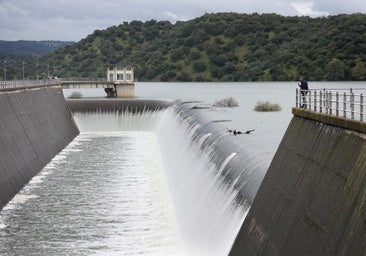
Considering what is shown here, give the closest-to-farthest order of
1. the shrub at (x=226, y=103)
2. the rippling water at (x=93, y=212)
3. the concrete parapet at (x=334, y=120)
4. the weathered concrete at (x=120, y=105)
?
the concrete parapet at (x=334, y=120), the rippling water at (x=93, y=212), the shrub at (x=226, y=103), the weathered concrete at (x=120, y=105)

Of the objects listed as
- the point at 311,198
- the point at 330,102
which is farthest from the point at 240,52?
the point at 311,198

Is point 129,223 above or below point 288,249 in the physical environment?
below

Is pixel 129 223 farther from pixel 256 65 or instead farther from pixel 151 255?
pixel 256 65

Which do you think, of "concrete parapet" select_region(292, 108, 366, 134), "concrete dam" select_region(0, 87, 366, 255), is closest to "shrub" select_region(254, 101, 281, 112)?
"concrete dam" select_region(0, 87, 366, 255)

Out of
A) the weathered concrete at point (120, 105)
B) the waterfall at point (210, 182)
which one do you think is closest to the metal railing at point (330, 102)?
the waterfall at point (210, 182)

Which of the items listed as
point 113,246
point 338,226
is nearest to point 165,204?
point 113,246

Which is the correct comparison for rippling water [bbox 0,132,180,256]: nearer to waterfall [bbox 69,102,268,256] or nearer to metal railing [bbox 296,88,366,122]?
waterfall [bbox 69,102,268,256]

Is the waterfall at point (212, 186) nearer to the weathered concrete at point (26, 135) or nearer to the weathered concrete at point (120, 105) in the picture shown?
the weathered concrete at point (26, 135)
